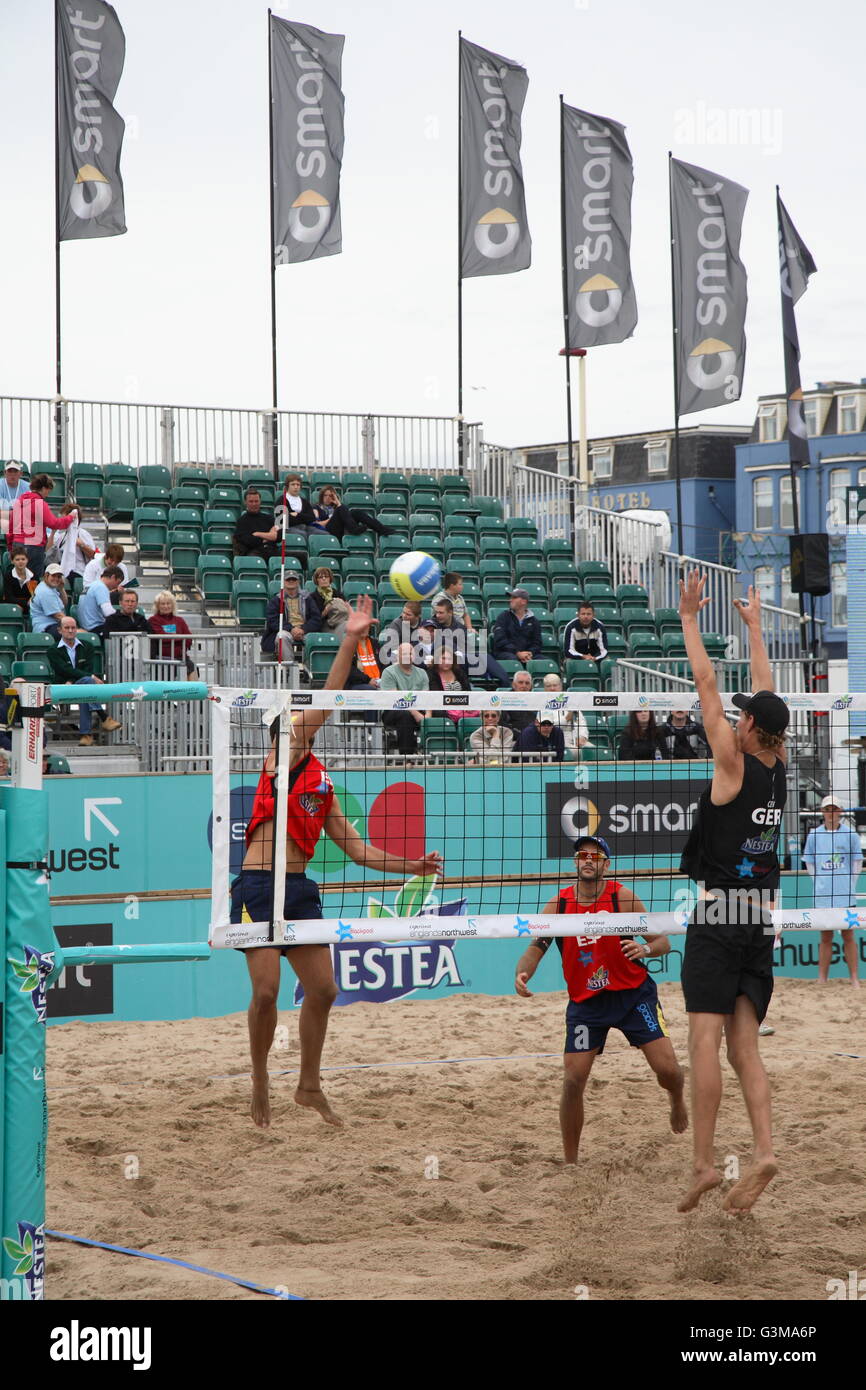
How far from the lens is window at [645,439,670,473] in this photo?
5878 cm

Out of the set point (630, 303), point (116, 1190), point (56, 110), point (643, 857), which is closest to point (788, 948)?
point (643, 857)

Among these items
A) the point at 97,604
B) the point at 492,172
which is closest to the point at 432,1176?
the point at 97,604

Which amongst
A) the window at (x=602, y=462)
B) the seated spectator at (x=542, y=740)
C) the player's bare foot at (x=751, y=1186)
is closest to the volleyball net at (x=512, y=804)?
the seated spectator at (x=542, y=740)

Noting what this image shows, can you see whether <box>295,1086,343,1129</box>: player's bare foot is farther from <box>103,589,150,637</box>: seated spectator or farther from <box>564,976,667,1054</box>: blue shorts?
<box>103,589,150,637</box>: seated spectator

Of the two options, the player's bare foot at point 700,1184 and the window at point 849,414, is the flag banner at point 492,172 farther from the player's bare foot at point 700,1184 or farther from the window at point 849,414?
the window at point 849,414

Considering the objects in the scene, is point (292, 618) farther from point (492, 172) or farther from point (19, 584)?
point (492, 172)

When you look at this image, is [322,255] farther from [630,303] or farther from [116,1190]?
[116,1190]

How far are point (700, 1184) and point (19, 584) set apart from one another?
29.7ft

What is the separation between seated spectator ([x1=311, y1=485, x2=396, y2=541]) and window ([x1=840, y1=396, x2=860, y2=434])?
39094 mm

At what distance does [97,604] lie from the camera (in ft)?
38.1

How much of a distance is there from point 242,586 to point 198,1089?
6.67 meters

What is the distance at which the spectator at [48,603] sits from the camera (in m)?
11.4

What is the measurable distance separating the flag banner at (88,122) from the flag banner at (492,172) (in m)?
4.29

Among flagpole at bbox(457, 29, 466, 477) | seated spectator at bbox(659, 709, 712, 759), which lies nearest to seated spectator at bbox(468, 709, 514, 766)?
seated spectator at bbox(659, 709, 712, 759)
